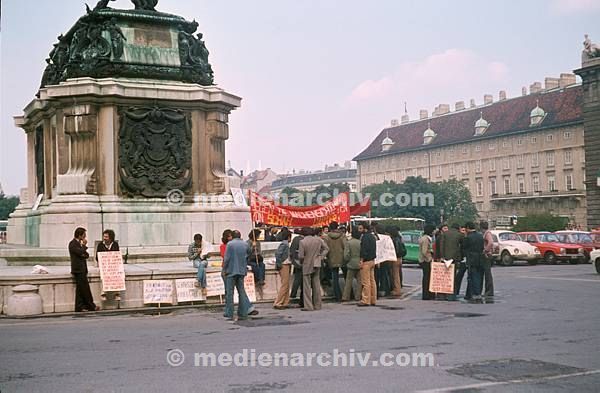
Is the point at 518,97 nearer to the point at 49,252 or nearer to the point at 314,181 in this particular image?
the point at 314,181

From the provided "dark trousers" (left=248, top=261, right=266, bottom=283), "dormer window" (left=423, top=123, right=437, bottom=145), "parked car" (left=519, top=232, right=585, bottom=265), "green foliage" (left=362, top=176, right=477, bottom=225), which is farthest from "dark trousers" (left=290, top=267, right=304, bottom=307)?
"dormer window" (left=423, top=123, right=437, bottom=145)

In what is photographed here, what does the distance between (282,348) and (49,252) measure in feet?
27.3

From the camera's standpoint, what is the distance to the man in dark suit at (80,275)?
1450 cm

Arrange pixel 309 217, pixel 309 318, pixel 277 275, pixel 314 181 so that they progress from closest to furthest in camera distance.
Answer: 1. pixel 309 318
2. pixel 277 275
3. pixel 309 217
4. pixel 314 181

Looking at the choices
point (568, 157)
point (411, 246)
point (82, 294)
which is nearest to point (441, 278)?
point (82, 294)

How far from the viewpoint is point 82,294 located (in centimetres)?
1473

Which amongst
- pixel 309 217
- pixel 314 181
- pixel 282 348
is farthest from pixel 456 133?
pixel 282 348

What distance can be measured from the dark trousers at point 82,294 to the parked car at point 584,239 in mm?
26940

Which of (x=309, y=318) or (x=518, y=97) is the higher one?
(x=518, y=97)

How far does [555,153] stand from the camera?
109375 mm

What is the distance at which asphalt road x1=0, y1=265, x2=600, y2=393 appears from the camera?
850 cm

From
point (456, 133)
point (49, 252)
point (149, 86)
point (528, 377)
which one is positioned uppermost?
point (456, 133)

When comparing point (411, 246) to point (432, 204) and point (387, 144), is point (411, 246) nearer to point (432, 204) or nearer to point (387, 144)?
point (432, 204)

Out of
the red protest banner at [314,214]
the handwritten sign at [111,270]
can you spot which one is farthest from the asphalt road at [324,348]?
the red protest banner at [314,214]
